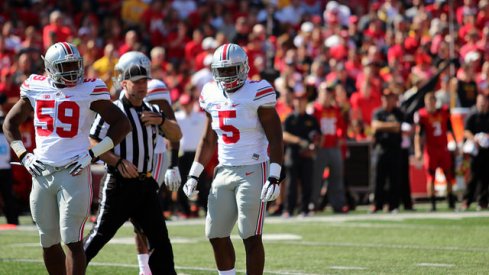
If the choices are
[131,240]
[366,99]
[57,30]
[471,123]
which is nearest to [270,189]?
[131,240]

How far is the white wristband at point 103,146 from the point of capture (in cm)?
769

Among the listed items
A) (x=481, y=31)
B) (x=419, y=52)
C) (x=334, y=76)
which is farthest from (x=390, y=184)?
(x=481, y=31)

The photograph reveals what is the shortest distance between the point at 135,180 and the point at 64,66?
115 centimetres

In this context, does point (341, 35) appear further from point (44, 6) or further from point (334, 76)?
point (44, 6)

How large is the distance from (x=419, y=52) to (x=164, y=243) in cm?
1330

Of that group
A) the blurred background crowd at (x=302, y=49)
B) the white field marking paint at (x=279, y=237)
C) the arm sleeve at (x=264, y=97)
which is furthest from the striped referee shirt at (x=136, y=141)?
the blurred background crowd at (x=302, y=49)

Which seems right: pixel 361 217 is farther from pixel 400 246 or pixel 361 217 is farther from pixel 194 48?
pixel 194 48

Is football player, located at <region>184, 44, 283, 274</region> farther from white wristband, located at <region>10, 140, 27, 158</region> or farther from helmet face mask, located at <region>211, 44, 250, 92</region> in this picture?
white wristband, located at <region>10, 140, 27, 158</region>

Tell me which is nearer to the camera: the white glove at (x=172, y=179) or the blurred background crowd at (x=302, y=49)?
the white glove at (x=172, y=179)

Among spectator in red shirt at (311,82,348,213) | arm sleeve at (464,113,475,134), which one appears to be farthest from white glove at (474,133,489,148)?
spectator in red shirt at (311,82,348,213)

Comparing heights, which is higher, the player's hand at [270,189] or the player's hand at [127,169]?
the player's hand at [127,169]

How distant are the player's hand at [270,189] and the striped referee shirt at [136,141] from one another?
1158mm

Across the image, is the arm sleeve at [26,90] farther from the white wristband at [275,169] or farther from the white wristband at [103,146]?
the white wristband at [275,169]

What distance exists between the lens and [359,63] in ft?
66.6
